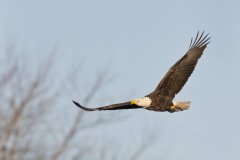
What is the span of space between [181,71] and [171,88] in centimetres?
39

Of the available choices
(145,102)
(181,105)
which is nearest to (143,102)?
(145,102)

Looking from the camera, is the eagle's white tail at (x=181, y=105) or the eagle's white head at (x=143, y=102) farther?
the eagle's white tail at (x=181, y=105)

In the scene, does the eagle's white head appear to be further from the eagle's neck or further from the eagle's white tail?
the eagle's white tail

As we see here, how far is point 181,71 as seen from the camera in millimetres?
16016

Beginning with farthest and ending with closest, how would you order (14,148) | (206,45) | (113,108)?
1. (14,148)
2. (206,45)
3. (113,108)

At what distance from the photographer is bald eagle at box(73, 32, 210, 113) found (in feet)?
50.4

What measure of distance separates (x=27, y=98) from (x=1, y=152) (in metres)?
1.33

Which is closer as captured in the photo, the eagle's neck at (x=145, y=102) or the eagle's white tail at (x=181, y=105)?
the eagle's neck at (x=145, y=102)

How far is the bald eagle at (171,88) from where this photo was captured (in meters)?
15.4

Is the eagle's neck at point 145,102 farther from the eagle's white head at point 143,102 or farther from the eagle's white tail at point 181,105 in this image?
the eagle's white tail at point 181,105

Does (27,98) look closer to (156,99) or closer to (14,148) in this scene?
(14,148)

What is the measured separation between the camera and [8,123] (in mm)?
23094

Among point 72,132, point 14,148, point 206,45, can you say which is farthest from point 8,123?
point 206,45

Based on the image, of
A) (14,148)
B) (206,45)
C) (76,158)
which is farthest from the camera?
(76,158)
